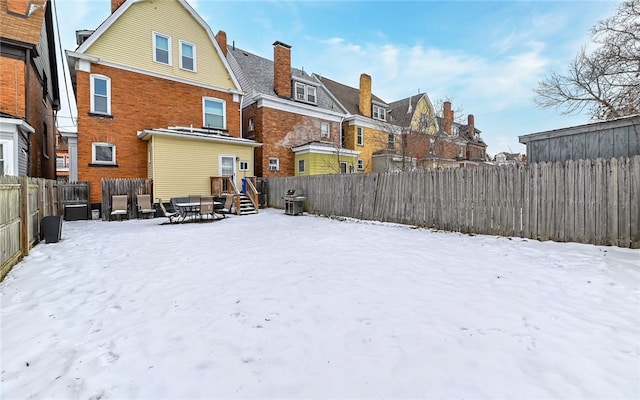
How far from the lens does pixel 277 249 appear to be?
6961 millimetres

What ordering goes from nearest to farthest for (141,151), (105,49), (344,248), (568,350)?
(568,350) < (344,248) < (105,49) < (141,151)

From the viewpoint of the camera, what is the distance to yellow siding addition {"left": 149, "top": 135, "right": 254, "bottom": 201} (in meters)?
14.5

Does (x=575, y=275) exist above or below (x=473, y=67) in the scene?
below

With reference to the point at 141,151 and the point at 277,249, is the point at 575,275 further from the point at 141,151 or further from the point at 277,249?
the point at 141,151

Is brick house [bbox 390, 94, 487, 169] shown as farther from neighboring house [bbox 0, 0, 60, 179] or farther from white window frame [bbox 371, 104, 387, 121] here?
neighboring house [bbox 0, 0, 60, 179]

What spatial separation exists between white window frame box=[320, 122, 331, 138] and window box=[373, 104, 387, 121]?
18.4ft

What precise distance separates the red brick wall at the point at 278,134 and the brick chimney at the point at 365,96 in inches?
234

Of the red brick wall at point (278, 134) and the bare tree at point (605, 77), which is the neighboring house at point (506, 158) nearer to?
the bare tree at point (605, 77)

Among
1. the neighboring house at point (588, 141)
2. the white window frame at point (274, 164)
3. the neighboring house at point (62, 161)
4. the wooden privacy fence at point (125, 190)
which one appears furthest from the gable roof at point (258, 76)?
the neighboring house at point (62, 161)

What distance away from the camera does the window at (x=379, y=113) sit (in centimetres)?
2756

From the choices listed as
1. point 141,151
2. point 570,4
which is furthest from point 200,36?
point 570,4

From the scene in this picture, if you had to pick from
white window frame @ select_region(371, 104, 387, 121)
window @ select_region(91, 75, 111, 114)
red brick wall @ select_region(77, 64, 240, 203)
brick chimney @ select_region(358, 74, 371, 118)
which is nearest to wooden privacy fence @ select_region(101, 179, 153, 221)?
red brick wall @ select_region(77, 64, 240, 203)

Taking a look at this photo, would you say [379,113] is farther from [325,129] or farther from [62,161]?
[62,161]

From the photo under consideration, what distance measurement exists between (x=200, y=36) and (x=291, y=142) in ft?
27.6
